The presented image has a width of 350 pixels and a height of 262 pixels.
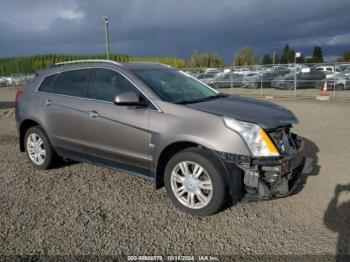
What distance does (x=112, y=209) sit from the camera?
398 cm

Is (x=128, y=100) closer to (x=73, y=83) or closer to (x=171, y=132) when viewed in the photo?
(x=171, y=132)

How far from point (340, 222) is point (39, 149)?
445 cm

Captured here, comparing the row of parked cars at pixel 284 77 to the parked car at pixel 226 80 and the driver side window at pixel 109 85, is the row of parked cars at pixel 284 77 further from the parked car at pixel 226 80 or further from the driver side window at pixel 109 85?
the driver side window at pixel 109 85

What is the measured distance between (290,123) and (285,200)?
39.7 inches

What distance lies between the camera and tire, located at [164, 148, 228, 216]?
3.53 m

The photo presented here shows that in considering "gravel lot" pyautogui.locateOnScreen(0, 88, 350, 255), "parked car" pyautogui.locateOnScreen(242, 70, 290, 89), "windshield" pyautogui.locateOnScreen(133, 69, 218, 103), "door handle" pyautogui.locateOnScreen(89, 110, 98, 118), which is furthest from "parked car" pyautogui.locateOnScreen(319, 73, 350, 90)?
"door handle" pyautogui.locateOnScreen(89, 110, 98, 118)

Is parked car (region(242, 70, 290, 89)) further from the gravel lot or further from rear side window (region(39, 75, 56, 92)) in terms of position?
Result: rear side window (region(39, 75, 56, 92))

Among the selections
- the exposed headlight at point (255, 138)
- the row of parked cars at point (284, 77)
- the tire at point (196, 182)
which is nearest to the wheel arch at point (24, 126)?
the tire at point (196, 182)

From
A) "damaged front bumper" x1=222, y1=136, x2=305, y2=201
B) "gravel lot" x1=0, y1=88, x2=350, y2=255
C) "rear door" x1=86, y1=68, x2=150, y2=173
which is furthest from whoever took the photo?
"rear door" x1=86, y1=68, x2=150, y2=173

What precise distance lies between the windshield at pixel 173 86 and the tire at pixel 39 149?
2.03 metres

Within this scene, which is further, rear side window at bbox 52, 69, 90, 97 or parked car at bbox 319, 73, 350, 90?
parked car at bbox 319, 73, 350, 90

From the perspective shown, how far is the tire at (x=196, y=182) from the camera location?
353 cm

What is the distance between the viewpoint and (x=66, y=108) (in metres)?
4.78

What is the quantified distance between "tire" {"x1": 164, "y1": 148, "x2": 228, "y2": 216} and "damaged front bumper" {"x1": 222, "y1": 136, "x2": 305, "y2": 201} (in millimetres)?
205
